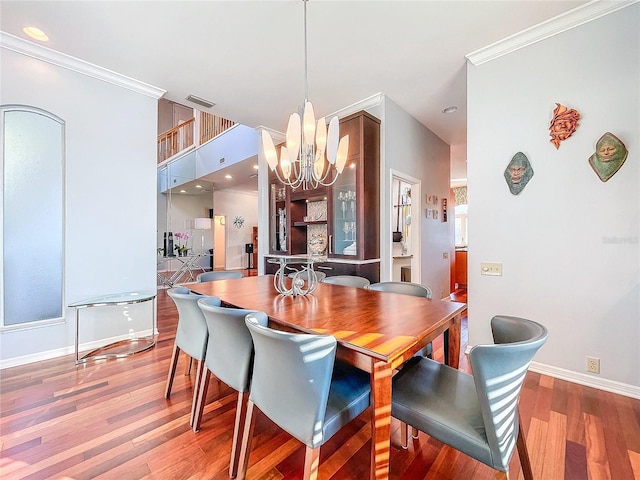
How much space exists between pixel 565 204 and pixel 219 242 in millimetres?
9850

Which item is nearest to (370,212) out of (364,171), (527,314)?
(364,171)

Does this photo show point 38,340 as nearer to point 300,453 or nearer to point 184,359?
point 184,359

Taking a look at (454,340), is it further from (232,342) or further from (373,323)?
(232,342)

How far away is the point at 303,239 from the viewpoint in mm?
4785

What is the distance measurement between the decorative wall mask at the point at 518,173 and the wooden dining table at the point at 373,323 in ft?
4.90

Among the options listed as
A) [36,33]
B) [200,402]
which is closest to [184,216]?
[36,33]

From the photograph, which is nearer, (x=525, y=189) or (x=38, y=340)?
A: (x=525, y=189)

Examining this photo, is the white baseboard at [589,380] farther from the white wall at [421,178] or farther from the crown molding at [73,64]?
the crown molding at [73,64]

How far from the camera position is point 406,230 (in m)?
4.86

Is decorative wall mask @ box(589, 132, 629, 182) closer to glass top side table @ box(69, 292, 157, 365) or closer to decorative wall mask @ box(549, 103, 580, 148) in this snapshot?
decorative wall mask @ box(549, 103, 580, 148)

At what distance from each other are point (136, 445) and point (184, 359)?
3.86 ft

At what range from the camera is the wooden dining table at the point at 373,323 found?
1122mm

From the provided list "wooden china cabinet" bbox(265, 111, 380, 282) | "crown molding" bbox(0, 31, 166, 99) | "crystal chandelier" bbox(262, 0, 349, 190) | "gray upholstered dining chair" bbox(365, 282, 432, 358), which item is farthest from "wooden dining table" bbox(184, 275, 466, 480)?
"crown molding" bbox(0, 31, 166, 99)

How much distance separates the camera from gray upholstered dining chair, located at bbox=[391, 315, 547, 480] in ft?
3.27
